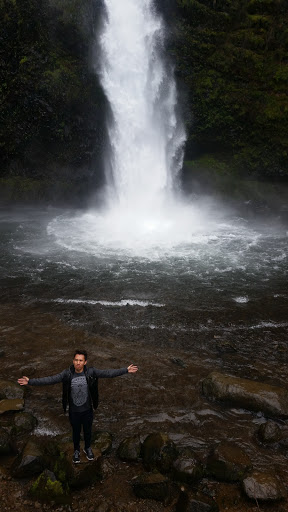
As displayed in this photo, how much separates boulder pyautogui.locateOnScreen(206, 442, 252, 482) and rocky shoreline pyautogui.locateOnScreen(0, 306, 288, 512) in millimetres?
16

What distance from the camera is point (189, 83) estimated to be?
26797 millimetres

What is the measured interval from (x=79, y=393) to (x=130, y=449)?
1.38 m

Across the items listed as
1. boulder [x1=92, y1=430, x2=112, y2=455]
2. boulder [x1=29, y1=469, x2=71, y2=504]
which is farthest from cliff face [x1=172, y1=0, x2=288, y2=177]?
boulder [x1=29, y1=469, x2=71, y2=504]

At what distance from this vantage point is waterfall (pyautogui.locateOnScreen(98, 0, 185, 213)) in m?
25.0

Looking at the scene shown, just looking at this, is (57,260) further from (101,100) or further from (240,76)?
(240,76)

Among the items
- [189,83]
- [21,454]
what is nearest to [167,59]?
[189,83]

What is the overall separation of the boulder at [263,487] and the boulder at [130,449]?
1.65 metres

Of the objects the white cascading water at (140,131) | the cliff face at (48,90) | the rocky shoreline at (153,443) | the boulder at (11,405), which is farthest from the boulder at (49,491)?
the cliff face at (48,90)

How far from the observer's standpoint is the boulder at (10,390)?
6676 millimetres

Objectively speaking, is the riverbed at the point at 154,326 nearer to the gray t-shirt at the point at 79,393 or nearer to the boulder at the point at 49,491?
the boulder at the point at 49,491

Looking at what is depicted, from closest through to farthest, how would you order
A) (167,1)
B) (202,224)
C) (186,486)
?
(186,486)
(202,224)
(167,1)

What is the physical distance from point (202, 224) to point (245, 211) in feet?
17.8

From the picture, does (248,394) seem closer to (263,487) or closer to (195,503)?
(263,487)

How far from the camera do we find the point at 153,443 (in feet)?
17.7
